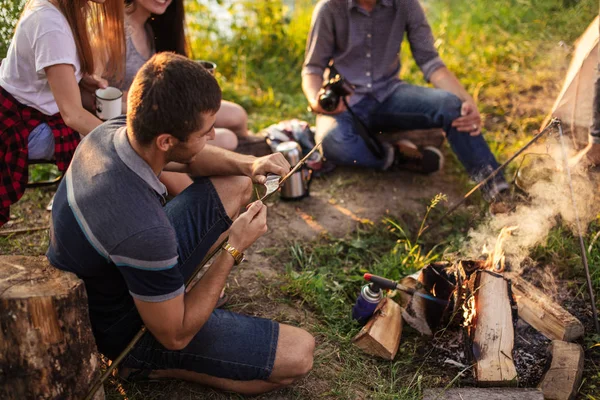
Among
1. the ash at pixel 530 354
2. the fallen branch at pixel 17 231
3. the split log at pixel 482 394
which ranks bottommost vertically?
the ash at pixel 530 354

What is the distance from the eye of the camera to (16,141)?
309 centimetres

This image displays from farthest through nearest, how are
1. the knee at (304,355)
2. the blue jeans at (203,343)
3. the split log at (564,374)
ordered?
the split log at (564,374), the knee at (304,355), the blue jeans at (203,343)

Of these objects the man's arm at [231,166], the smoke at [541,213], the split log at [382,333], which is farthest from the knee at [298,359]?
the smoke at [541,213]

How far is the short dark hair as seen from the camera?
6.39 feet

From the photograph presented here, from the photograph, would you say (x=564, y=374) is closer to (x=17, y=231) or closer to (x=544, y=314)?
(x=544, y=314)

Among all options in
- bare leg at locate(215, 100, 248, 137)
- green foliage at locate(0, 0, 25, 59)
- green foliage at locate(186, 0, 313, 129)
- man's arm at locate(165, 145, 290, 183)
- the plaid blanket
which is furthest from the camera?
green foliage at locate(186, 0, 313, 129)

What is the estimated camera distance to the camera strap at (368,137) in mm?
4230

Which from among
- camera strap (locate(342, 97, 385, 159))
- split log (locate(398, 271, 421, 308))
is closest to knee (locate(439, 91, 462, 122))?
camera strap (locate(342, 97, 385, 159))

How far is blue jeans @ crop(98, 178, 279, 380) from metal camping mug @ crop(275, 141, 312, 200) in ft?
4.81

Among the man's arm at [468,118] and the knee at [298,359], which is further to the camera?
the man's arm at [468,118]

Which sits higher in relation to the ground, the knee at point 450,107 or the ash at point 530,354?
the knee at point 450,107

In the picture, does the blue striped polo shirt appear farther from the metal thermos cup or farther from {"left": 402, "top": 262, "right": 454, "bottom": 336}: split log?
{"left": 402, "top": 262, "right": 454, "bottom": 336}: split log

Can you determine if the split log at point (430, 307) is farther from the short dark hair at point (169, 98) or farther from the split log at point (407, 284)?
the short dark hair at point (169, 98)

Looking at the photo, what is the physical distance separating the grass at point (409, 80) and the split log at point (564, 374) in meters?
0.09
